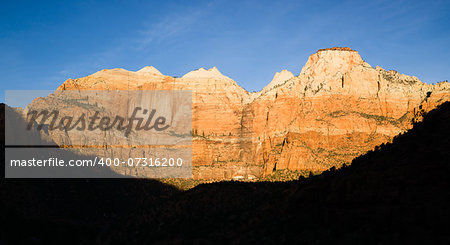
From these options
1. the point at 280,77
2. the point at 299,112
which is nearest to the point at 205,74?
the point at 280,77

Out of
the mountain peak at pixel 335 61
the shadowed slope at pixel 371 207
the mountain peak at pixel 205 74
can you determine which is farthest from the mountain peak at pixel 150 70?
the shadowed slope at pixel 371 207

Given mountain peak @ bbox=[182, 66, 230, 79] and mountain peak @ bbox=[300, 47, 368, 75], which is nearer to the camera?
mountain peak @ bbox=[300, 47, 368, 75]

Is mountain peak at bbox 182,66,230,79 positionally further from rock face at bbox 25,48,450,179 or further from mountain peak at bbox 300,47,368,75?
mountain peak at bbox 300,47,368,75

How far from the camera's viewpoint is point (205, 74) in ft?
561

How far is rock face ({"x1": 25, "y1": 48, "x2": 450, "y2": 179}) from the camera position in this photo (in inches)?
4035

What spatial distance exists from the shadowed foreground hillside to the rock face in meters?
57.3

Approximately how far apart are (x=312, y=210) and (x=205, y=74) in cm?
14688

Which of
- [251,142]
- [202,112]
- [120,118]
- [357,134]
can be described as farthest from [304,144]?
[120,118]

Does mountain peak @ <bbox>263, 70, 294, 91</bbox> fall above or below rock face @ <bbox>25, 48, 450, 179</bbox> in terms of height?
above

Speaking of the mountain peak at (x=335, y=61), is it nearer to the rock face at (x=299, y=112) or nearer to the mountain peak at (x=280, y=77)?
the rock face at (x=299, y=112)

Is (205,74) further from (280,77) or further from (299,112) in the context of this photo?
(299,112)

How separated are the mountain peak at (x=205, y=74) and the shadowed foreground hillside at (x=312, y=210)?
11187cm
